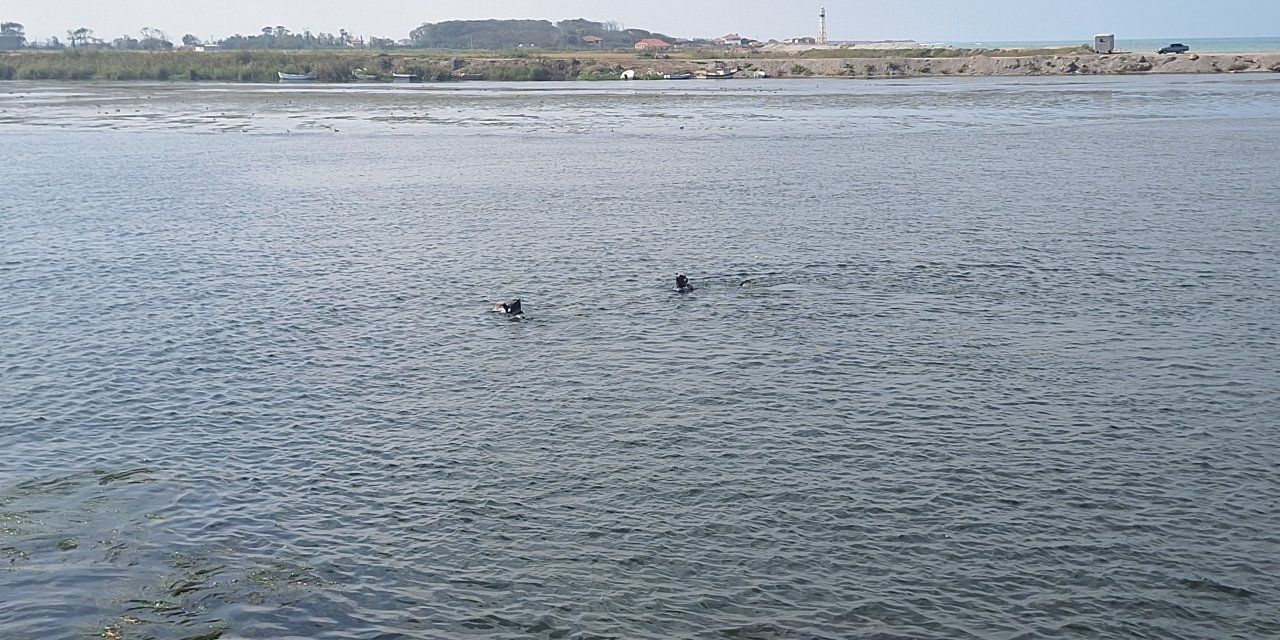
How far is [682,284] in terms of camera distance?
108 feet

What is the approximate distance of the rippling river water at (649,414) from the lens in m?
16.5

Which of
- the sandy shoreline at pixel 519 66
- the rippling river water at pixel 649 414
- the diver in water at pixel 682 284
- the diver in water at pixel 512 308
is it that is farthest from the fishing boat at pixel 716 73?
the diver in water at pixel 512 308

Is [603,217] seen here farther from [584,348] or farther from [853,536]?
[853,536]

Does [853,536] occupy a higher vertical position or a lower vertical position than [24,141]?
lower

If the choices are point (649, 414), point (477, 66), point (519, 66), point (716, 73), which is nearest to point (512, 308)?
point (649, 414)

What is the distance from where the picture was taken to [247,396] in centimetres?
2505

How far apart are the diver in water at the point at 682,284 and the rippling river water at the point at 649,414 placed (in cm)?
79

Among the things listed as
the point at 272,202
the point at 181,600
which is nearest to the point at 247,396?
the point at 181,600

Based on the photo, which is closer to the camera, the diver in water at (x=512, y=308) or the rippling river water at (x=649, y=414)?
the rippling river water at (x=649, y=414)

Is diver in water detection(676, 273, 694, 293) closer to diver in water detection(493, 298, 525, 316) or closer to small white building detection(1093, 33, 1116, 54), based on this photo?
diver in water detection(493, 298, 525, 316)

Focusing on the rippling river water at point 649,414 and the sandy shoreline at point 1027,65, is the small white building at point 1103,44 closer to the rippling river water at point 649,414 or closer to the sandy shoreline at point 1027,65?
the sandy shoreline at point 1027,65

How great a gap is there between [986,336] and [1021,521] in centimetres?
1042

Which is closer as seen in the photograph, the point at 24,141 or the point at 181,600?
the point at 181,600

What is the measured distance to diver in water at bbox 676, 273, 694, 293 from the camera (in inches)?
1286
